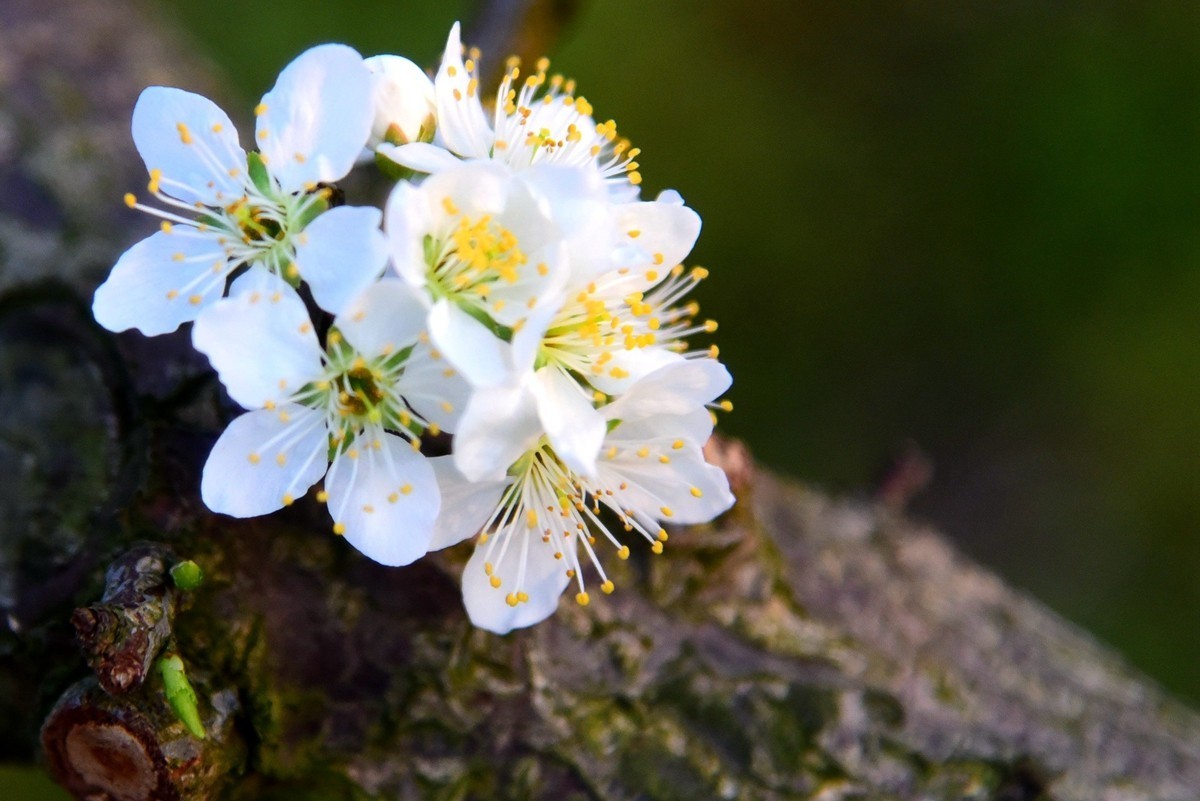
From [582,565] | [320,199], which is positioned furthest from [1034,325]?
[320,199]

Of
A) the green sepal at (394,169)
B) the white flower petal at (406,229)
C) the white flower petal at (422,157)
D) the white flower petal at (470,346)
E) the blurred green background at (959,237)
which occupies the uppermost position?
the white flower petal at (422,157)

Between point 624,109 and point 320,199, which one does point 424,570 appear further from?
point 624,109

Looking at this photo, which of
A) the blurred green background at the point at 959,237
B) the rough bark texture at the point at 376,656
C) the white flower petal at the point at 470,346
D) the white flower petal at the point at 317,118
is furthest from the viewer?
the blurred green background at the point at 959,237

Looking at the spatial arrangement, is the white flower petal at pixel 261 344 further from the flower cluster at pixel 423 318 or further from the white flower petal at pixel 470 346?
the white flower petal at pixel 470 346

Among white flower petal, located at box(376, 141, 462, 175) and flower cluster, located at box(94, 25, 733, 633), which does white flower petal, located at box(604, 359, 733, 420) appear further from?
white flower petal, located at box(376, 141, 462, 175)

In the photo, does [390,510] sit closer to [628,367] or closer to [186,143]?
[628,367]

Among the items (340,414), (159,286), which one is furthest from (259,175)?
(340,414)

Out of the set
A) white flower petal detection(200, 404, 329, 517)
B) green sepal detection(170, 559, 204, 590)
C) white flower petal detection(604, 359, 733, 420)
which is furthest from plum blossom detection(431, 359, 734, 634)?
green sepal detection(170, 559, 204, 590)

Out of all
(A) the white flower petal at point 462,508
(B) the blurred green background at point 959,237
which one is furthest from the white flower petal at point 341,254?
(B) the blurred green background at point 959,237
